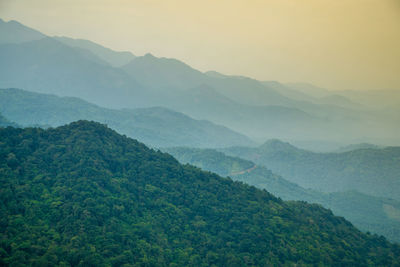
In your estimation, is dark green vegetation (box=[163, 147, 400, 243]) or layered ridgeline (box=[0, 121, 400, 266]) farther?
dark green vegetation (box=[163, 147, 400, 243])

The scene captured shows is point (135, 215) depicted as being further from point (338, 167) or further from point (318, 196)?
point (338, 167)

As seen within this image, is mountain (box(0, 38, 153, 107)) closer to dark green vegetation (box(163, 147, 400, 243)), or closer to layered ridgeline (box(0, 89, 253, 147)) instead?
layered ridgeline (box(0, 89, 253, 147))

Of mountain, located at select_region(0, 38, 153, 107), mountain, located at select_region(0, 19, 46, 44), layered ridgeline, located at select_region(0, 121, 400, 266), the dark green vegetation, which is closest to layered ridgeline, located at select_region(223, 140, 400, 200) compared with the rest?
the dark green vegetation

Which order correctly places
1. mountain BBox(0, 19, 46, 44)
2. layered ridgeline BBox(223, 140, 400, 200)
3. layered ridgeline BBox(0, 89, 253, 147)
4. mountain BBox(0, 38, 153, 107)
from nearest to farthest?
layered ridgeline BBox(223, 140, 400, 200), layered ridgeline BBox(0, 89, 253, 147), mountain BBox(0, 38, 153, 107), mountain BBox(0, 19, 46, 44)

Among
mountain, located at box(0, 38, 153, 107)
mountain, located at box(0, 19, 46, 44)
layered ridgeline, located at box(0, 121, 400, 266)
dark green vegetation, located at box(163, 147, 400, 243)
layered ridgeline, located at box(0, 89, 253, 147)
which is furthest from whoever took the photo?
mountain, located at box(0, 19, 46, 44)

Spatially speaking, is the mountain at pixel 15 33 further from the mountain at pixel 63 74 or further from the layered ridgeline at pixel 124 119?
the layered ridgeline at pixel 124 119

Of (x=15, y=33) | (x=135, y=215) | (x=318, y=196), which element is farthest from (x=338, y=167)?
(x=15, y=33)

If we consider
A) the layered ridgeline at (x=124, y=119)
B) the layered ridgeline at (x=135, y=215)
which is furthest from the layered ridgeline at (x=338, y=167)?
the layered ridgeline at (x=135, y=215)

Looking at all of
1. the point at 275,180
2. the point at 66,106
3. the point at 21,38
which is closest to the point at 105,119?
the point at 66,106
